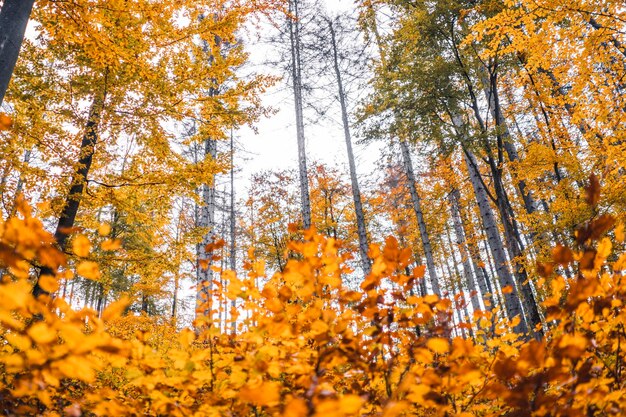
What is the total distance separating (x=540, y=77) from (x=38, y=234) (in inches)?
324

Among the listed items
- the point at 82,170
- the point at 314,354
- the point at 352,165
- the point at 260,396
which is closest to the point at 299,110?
the point at 352,165

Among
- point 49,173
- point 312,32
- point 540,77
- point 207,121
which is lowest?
point 49,173

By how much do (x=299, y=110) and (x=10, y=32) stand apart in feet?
24.2

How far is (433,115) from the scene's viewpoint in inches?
209

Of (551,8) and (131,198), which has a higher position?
(551,8)

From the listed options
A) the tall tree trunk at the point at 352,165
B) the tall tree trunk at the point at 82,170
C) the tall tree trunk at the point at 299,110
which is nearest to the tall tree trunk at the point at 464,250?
the tall tree trunk at the point at 352,165

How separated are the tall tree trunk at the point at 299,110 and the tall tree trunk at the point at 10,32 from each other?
5.86 m

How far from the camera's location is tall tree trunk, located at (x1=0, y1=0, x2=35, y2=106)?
268cm

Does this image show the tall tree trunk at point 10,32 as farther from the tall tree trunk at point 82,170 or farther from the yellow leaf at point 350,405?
the yellow leaf at point 350,405

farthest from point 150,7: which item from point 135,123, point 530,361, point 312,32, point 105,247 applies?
point 312,32

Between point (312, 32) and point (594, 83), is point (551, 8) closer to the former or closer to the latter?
point (594, 83)

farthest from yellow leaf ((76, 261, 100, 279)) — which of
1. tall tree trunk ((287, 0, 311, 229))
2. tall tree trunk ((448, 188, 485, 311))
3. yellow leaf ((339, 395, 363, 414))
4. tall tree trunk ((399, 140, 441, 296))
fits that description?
tall tree trunk ((448, 188, 485, 311))

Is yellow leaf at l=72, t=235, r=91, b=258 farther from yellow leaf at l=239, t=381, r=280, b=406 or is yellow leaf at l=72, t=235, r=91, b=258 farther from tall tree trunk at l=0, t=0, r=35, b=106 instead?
tall tree trunk at l=0, t=0, r=35, b=106

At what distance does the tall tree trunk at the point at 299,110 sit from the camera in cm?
825
